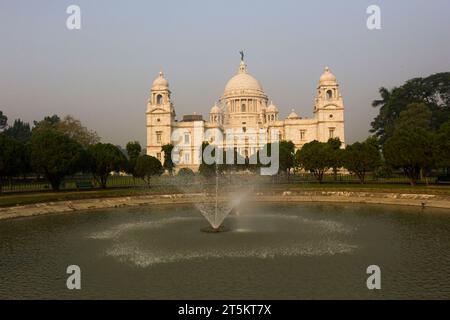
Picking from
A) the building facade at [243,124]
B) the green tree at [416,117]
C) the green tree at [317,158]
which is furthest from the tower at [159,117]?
the green tree at [416,117]

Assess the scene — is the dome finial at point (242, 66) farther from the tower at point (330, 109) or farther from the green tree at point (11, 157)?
the green tree at point (11, 157)

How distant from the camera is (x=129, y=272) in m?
14.0

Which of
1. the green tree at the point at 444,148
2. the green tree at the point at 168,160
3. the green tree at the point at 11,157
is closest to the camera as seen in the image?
the green tree at the point at 11,157

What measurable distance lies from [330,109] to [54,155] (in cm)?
6678

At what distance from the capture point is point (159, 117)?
94750 millimetres

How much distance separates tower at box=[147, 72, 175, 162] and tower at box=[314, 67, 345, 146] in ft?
117

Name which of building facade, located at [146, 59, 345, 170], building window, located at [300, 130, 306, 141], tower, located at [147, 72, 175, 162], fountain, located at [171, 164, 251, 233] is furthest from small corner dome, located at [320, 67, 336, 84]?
fountain, located at [171, 164, 251, 233]

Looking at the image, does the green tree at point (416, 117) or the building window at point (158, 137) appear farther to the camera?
the building window at point (158, 137)

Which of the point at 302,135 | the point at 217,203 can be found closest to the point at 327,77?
the point at 302,135

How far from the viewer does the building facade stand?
300ft

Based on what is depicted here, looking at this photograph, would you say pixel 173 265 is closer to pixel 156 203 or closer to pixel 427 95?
pixel 156 203

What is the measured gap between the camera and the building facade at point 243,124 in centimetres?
9156

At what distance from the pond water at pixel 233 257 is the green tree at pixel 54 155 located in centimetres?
1500

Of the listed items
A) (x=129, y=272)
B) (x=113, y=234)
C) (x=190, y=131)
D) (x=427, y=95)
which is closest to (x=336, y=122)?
(x=427, y=95)
